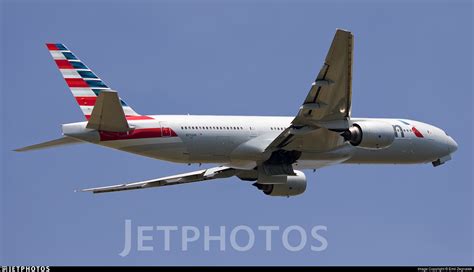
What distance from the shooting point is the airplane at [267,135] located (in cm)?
4850

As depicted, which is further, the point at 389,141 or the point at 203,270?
the point at 389,141

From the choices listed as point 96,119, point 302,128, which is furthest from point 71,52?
point 302,128

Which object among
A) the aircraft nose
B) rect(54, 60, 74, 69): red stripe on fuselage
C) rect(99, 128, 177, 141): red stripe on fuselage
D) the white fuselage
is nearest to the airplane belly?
the white fuselage

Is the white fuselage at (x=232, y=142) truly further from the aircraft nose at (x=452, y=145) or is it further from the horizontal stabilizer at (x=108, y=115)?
the aircraft nose at (x=452, y=145)

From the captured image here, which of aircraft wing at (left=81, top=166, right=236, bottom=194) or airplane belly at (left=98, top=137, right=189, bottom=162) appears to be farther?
aircraft wing at (left=81, top=166, right=236, bottom=194)

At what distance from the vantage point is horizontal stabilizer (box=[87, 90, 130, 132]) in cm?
4734

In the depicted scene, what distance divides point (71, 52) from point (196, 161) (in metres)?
7.86

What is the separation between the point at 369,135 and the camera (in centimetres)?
5150

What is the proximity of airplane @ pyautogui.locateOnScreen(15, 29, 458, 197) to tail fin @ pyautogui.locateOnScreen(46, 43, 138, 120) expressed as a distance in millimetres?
47

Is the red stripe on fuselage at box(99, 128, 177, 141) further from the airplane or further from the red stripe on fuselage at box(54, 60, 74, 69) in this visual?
the red stripe on fuselage at box(54, 60, 74, 69)

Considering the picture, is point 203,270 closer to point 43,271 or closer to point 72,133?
point 43,271

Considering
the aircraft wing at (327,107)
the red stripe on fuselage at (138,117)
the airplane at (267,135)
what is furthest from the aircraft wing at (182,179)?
the red stripe on fuselage at (138,117)

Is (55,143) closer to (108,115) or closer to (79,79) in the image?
(108,115)

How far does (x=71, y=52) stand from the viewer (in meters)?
52.9
